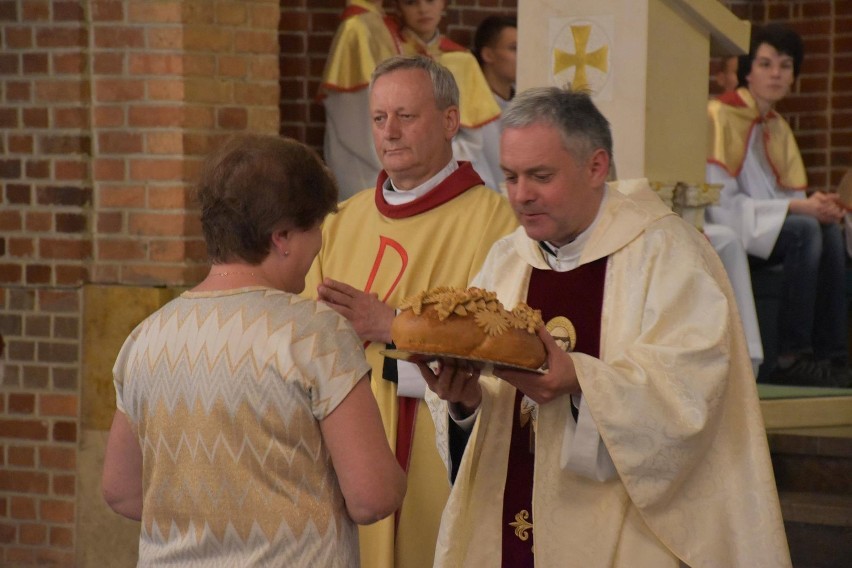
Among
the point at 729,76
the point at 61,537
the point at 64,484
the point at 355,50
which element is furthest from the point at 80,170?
the point at 729,76

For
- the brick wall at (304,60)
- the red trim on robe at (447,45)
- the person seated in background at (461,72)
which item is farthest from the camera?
the red trim on robe at (447,45)

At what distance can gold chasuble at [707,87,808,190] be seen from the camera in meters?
8.35

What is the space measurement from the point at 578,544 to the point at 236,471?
0.93 metres

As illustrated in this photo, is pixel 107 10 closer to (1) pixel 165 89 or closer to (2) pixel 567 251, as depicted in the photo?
(1) pixel 165 89

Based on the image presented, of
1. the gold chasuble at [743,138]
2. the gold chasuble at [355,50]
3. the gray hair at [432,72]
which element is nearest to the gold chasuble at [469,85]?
the gold chasuble at [355,50]

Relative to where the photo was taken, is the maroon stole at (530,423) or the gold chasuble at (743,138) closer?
the maroon stole at (530,423)

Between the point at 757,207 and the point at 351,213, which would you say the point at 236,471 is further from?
the point at 757,207

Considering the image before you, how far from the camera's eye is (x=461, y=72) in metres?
7.92

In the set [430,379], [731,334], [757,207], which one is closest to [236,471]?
[430,379]

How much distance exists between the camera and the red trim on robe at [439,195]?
13.5ft

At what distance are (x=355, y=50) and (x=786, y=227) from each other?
257 cm

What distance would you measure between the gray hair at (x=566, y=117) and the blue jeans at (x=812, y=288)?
4.82 m

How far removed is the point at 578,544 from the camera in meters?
3.20

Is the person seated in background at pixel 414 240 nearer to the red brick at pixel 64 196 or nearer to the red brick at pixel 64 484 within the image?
the red brick at pixel 64 196
